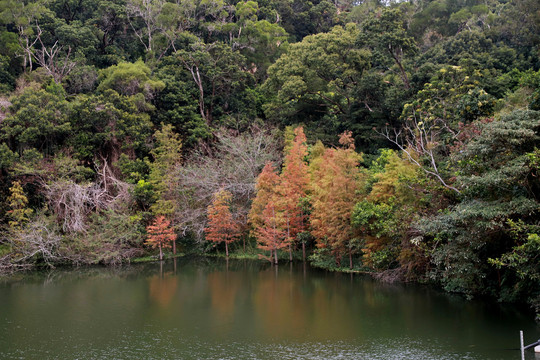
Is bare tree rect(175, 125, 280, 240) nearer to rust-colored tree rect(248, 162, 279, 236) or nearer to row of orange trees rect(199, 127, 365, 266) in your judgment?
row of orange trees rect(199, 127, 365, 266)

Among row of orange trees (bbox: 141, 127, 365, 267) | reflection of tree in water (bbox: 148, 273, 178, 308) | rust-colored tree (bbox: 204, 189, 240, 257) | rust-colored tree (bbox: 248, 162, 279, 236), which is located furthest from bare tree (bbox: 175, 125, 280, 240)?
reflection of tree in water (bbox: 148, 273, 178, 308)

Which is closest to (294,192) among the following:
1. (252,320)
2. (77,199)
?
(252,320)

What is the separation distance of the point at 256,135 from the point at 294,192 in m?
8.59

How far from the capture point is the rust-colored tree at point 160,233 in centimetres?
Result: 2826

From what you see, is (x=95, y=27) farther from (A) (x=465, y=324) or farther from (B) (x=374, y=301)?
(A) (x=465, y=324)

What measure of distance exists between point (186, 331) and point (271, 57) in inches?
1210

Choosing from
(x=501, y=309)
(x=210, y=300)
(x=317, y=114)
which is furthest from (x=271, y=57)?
(x=501, y=309)

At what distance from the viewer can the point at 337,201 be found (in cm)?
2303

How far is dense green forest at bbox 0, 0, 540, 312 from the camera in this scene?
1967cm

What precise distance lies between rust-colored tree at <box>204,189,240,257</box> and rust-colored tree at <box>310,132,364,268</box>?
605 cm

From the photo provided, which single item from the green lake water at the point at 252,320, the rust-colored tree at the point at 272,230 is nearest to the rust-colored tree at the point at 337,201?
the green lake water at the point at 252,320

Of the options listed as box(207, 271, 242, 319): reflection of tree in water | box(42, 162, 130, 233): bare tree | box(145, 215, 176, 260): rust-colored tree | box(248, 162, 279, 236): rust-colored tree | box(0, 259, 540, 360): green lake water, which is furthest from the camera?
box(145, 215, 176, 260): rust-colored tree

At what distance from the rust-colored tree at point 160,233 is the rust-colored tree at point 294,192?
7062 mm

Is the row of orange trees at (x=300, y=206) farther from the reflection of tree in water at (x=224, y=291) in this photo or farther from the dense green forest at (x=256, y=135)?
the reflection of tree in water at (x=224, y=291)
